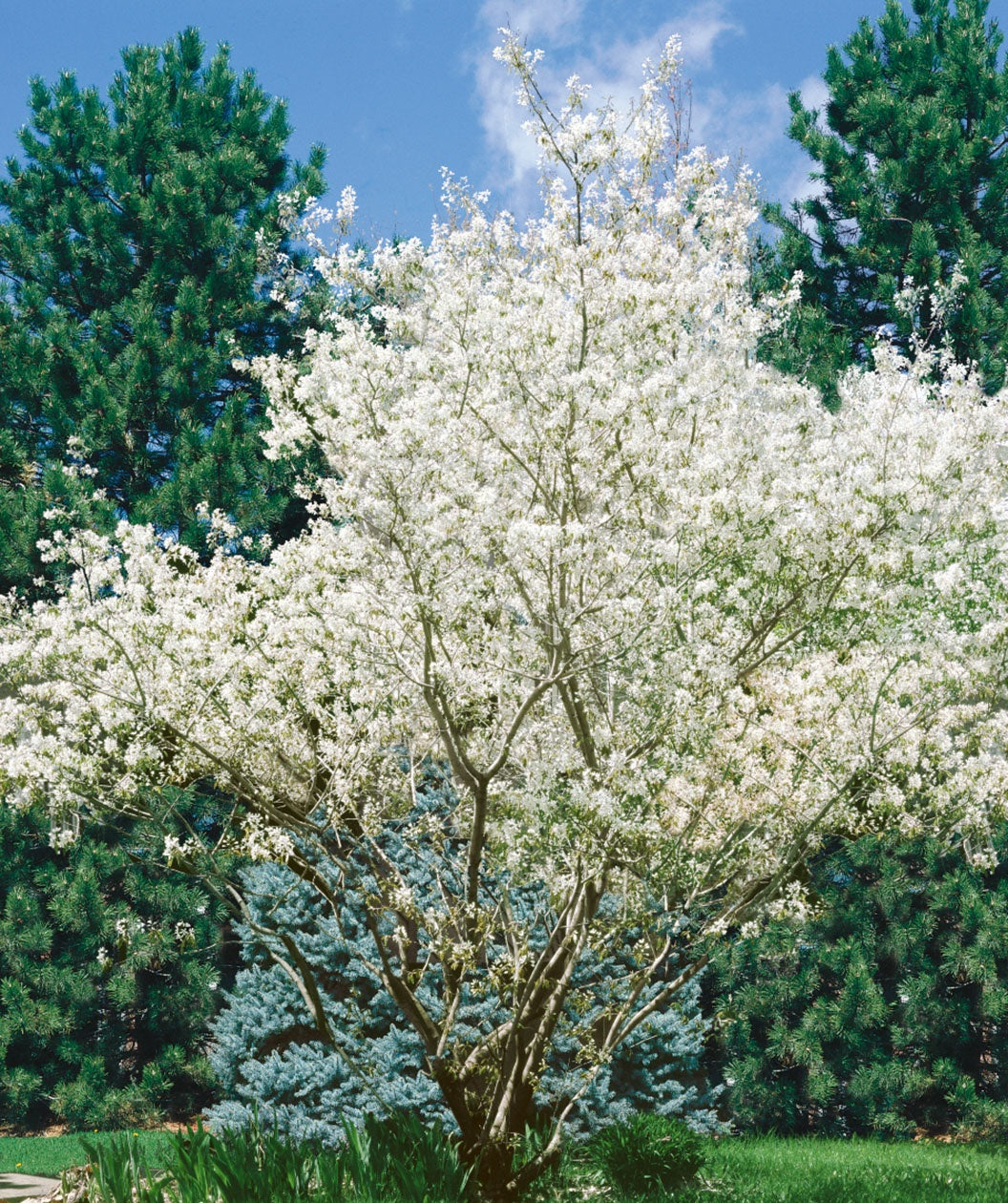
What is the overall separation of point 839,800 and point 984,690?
1.46m

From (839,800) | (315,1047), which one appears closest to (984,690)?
(839,800)

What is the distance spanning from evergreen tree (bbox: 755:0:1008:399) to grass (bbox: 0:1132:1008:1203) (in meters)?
9.21

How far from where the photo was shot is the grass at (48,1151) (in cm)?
790

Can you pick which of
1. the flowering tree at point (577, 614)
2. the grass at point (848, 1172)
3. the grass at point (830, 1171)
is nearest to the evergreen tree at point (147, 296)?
the flowering tree at point (577, 614)

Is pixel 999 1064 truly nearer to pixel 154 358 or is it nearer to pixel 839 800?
pixel 839 800

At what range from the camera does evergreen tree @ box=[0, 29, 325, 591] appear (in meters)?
12.6

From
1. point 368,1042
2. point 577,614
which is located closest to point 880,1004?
point 368,1042

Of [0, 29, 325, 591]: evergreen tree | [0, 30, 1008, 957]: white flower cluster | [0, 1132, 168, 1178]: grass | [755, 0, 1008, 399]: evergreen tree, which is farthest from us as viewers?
[755, 0, 1008, 399]: evergreen tree

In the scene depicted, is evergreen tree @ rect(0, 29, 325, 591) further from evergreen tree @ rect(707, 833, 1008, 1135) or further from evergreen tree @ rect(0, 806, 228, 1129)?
evergreen tree @ rect(707, 833, 1008, 1135)

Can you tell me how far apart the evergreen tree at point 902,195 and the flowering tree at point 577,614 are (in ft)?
28.7

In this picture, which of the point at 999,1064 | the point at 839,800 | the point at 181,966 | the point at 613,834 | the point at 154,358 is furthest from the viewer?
the point at 154,358

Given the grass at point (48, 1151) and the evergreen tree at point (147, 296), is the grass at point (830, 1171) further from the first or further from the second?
the evergreen tree at point (147, 296)

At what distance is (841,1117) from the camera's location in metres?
8.63

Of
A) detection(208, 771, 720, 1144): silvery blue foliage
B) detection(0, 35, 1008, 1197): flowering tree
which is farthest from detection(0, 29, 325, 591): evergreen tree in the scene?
detection(0, 35, 1008, 1197): flowering tree
